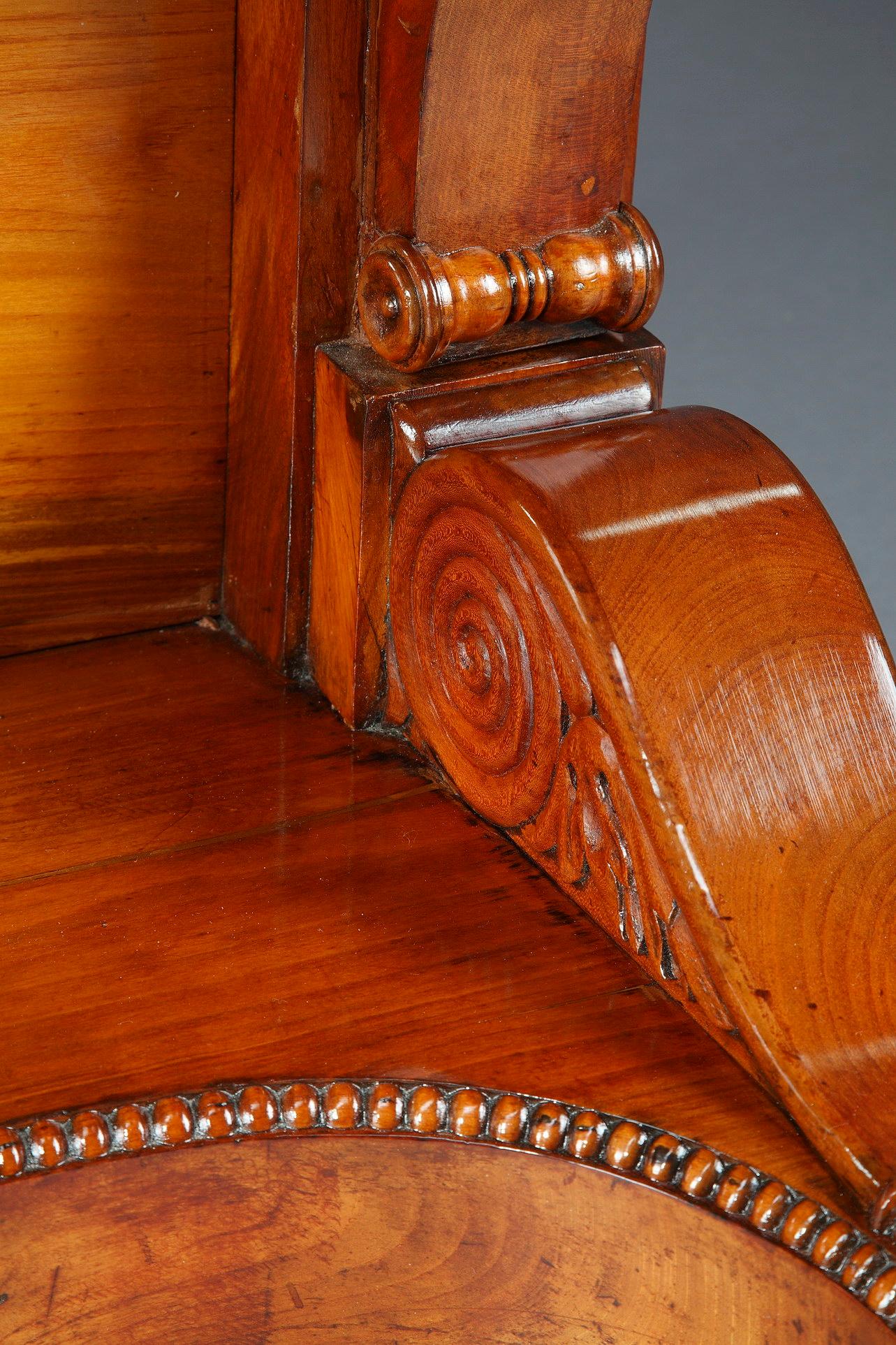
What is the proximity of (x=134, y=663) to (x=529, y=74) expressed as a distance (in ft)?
1.35

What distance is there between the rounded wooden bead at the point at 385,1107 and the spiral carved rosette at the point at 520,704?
14cm

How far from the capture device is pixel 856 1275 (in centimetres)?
69

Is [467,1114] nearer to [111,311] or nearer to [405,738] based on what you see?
[405,738]

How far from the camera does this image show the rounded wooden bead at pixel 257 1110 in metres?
0.71

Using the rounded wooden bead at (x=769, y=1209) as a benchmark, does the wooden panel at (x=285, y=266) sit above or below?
above

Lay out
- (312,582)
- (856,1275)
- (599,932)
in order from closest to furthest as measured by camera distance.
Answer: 1. (856,1275)
2. (599,932)
3. (312,582)

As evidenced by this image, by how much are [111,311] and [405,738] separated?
0.95ft

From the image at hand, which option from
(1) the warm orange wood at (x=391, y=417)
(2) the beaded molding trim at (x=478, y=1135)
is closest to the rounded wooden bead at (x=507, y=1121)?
(2) the beaded molding trim at (x=478, y=1135)

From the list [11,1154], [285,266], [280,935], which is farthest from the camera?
[285,266]

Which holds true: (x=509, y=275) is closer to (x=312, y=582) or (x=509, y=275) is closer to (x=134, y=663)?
(x=312, y=582)

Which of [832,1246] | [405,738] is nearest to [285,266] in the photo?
[405,738]

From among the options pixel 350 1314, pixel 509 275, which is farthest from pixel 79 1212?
pixel 509 275

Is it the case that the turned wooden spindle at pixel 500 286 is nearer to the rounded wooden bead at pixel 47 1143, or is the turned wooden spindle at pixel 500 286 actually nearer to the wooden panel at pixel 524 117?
the wooden panel at pixel 524 117

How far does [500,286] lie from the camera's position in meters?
0.87
